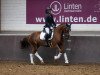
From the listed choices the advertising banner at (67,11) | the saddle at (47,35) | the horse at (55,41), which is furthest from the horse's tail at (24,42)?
the advertising banner at (67,11)

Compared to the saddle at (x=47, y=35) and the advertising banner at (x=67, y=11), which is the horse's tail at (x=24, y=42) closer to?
the saddle at (x=47, y=35)

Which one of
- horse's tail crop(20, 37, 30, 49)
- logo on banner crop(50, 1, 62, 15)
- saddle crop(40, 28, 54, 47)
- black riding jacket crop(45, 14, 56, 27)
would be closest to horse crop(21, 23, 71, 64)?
horse's tail crop(20, 37, 30, 49)

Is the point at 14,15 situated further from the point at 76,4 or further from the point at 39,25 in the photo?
the point at 76,4

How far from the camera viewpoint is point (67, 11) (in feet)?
87.2

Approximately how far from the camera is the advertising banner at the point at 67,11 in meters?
26.4

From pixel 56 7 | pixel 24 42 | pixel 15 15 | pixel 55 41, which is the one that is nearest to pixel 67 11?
pixel 56 7

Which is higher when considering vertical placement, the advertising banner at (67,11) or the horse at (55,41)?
the advertising banner at (67,11)

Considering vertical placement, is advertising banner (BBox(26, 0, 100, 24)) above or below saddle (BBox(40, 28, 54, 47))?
above

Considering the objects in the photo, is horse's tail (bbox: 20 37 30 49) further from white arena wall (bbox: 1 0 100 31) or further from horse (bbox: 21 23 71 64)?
white arena wall (bbox: 1 0 100 31)

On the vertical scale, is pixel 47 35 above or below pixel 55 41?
above

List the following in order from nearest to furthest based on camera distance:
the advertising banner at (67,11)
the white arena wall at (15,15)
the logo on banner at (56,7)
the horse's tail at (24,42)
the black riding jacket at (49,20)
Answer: the black riding jacket at (49,20), the horse's tail at (24,42), the advertising banner at (67,11), the logo on banner at (56,7), the white arena wall at (15,15)

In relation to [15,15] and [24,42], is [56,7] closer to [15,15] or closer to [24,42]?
[15,15]

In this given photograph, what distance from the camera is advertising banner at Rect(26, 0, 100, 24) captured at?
86.5 ft

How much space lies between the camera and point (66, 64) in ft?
75.2
